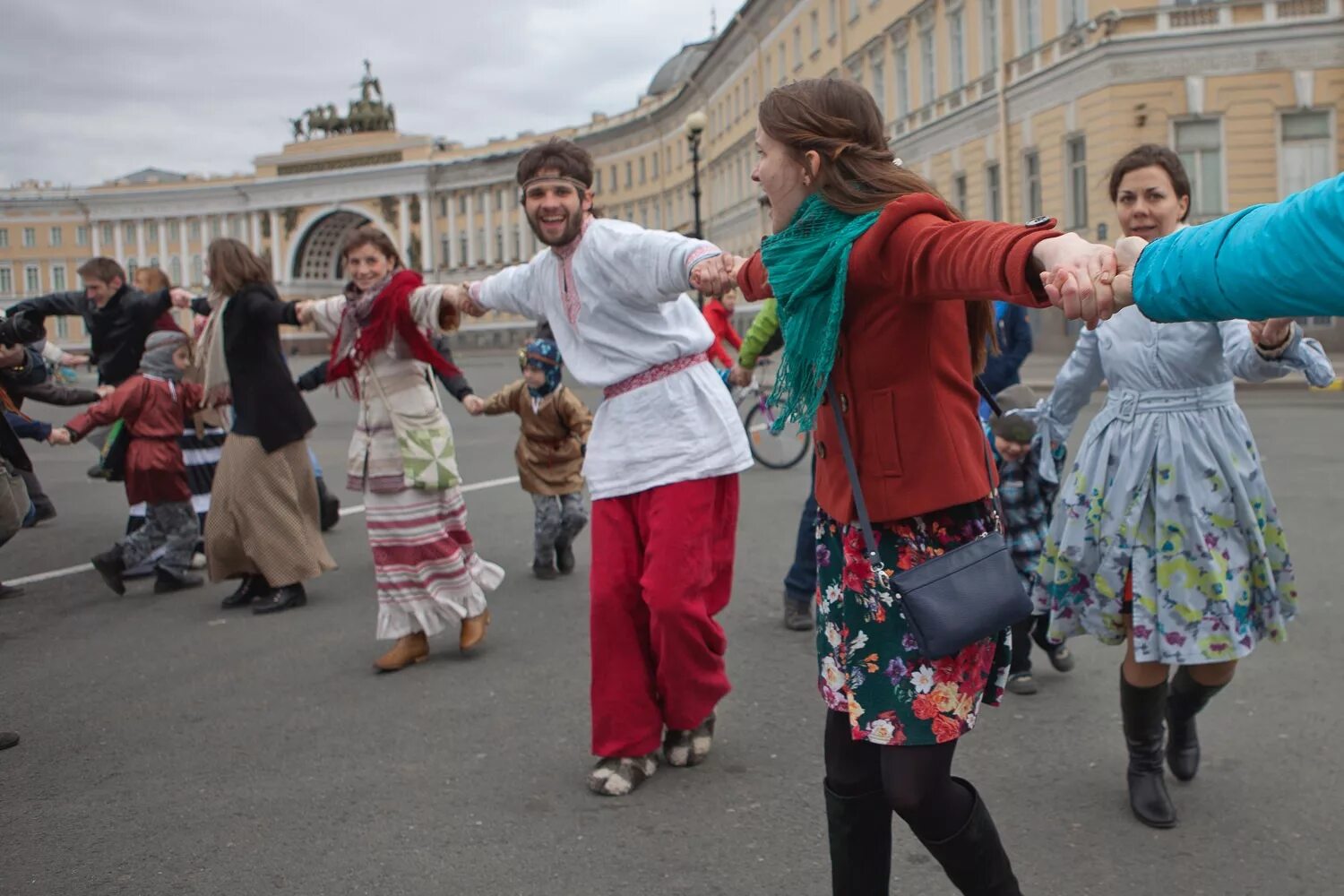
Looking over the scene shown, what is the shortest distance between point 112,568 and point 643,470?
487cm

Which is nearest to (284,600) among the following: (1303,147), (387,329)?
(387,329)

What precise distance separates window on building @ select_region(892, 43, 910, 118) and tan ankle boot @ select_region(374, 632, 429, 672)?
35.7 metres

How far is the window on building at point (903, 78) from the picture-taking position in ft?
127

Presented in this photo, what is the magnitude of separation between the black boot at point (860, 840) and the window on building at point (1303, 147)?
1077 inches

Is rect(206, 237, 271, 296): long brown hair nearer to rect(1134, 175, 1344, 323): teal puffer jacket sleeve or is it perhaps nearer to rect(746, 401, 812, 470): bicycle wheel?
rect(1134, 175, 1344, 323): teal puffer jacket sleeve

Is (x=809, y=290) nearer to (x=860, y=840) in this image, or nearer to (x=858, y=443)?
(x=858, y=443)

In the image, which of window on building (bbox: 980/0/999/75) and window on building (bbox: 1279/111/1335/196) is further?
window on building (bbox: 980/0/999/75)

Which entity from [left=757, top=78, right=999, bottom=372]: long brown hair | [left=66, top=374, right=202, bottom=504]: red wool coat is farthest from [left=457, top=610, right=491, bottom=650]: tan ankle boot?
[left=757, top=78, right=999, bottom=372]: long brown hair

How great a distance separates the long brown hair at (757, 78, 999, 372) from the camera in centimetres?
258

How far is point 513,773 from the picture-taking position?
4.38 metres

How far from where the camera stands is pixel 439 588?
5883 millimetres

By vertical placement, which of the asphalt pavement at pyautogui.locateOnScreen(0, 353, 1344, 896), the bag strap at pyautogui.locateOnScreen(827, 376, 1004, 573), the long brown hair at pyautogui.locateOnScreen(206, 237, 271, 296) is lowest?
the asphalt pavement at pyautogui.locateOnScreen(0, 353, 1344, 896)

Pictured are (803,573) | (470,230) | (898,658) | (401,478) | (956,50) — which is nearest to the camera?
(898,658)

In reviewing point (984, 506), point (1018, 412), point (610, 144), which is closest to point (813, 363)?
point (984, 506)
